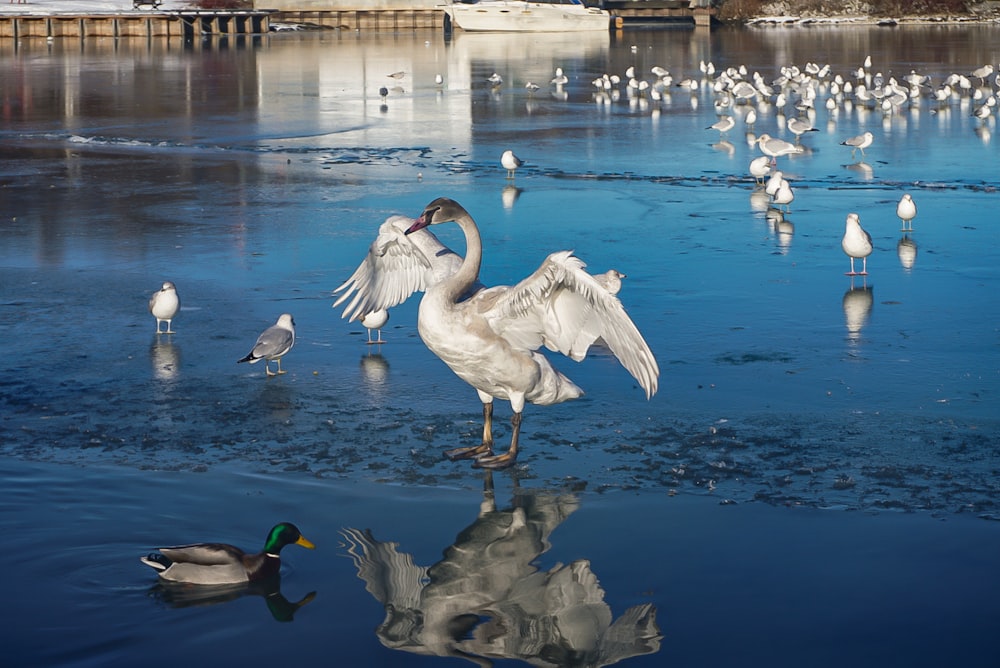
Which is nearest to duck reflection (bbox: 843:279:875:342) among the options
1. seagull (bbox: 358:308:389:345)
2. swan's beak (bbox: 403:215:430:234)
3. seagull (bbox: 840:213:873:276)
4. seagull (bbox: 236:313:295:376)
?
seagull (bbox: 840:213:873:276)

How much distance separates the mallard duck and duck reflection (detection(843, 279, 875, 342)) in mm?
5184

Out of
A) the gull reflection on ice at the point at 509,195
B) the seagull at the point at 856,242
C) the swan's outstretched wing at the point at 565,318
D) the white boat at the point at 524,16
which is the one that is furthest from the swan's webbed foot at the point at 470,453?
the white boat at the point at 524,16

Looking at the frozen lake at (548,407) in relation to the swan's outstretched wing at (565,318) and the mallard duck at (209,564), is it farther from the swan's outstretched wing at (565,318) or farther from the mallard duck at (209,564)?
the swan's outstretched wing at (565,318)

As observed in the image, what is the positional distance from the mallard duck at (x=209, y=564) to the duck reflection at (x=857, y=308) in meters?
5.18

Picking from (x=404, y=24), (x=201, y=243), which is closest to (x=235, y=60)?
(x=404, y=24)

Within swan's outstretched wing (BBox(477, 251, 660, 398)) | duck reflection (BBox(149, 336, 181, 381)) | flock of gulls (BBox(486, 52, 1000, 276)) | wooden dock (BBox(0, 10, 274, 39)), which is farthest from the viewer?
wooden dock (BBox(0, 10, 274, 39))

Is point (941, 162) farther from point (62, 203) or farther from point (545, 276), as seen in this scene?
point (545, 276)

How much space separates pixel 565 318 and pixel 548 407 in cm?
127

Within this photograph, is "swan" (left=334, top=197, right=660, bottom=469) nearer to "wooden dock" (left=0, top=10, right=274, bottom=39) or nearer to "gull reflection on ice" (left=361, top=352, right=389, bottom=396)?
"gull reflection on ice" (left=361, top=352, right=389, bottom=396)

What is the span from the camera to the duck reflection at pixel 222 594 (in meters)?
5.54

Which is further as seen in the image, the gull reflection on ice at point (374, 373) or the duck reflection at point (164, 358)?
the duck reflection at point (164, 358)

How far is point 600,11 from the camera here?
216 feet

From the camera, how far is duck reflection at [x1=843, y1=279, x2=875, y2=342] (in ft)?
31.6

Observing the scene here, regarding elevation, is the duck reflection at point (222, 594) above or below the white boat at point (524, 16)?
below
